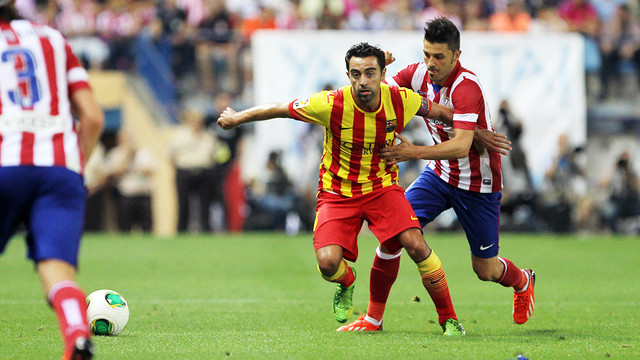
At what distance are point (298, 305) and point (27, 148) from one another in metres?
4.60

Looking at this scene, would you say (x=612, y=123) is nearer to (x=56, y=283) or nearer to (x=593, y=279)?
(x=593, y=279)

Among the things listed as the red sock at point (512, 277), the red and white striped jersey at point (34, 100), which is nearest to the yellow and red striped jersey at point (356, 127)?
the red sock at point (512, 277)

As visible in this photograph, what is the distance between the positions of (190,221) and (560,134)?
7.51 metres

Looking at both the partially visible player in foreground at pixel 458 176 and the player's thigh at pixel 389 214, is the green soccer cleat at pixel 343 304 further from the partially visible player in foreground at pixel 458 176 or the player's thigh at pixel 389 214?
the player's thigh at pixel 389 214

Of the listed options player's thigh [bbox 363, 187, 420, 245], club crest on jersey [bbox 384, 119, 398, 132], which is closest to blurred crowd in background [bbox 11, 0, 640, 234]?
player's thigh [bbox 363, 187, 420, 245]

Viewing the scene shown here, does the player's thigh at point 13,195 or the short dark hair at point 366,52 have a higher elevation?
the short dark hair at point 366,52

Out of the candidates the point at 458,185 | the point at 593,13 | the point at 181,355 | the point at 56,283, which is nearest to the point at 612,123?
the point at 593,13

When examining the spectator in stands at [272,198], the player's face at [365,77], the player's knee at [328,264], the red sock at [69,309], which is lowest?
the spectator in stands at [272,198]

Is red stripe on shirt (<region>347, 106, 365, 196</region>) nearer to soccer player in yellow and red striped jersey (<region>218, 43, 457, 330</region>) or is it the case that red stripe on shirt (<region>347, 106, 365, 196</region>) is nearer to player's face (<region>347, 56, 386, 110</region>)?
soccer player in yellow and red striped jersey (<region>218, 43, 457, 330</region>)

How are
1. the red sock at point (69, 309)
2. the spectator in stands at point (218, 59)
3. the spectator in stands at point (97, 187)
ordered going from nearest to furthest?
1. the red sock at point (69, 309)
2. the spectator in stands at point (97, 187)
3. the spectator in stands at point (218, 59)

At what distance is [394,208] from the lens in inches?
260

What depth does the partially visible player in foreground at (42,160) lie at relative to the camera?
14.3ft

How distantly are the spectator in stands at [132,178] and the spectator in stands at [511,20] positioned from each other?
25.6 ft

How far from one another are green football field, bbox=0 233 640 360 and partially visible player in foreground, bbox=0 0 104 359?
121 centimetres
